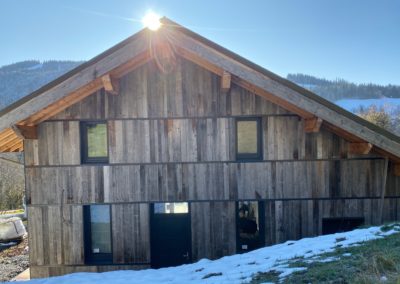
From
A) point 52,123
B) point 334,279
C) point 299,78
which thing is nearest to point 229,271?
point 334,279

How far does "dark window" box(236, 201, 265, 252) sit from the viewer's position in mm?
8562

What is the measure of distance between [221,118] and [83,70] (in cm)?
332

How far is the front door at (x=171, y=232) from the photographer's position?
859cm

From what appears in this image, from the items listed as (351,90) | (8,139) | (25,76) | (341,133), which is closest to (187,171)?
(341,133)

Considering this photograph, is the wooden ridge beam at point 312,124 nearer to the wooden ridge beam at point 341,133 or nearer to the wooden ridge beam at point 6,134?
the wooden ridge beam at point 341,133

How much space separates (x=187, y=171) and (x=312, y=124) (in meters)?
3.14

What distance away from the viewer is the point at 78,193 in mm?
8469

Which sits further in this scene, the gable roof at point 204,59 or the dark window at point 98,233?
the dark window at point 98,233

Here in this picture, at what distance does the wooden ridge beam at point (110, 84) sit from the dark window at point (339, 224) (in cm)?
598

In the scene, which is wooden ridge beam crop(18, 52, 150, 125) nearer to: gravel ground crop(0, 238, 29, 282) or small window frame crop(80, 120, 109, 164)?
small window frame crop(80, 120, 109, 164)

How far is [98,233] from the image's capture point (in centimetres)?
863

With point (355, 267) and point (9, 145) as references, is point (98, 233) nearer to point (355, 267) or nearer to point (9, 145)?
point (9, 145)

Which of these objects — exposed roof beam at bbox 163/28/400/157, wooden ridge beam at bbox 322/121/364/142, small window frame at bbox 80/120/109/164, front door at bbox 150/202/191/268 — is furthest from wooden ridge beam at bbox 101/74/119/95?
wooden ridge beam at bbox 322/121/364/142

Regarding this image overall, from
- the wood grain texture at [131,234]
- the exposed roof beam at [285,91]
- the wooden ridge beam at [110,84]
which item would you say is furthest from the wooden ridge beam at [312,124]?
the wooden ridge beam at [110,84]
